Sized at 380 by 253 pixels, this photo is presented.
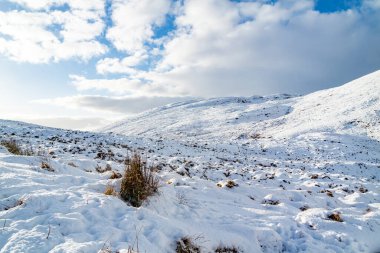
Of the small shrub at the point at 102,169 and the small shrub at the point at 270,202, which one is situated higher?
the small shrub at the point at 102,169

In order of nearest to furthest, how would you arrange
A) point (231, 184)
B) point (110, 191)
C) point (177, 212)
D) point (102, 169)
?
point (110, 191) → point (177, 212) → point (102, 169) → point (231, 184)

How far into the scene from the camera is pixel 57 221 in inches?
183

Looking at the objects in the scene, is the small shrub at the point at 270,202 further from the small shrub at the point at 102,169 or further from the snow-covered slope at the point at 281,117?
the snow-covered slope at the point at 281,117

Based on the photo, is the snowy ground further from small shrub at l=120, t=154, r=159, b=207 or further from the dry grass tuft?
small shrub at l=120, t=154, r=159, b=207

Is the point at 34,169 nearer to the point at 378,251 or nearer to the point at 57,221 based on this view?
the point at 57,221

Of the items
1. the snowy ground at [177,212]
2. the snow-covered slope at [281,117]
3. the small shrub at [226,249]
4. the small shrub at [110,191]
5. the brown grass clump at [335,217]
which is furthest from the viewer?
the snow-covered slope at [281,117]

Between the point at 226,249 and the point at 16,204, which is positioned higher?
the point at 16,204

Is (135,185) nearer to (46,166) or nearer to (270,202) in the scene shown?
(46,166)

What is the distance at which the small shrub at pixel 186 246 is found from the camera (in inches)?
197

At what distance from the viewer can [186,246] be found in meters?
5.08

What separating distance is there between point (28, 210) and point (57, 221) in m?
0.59

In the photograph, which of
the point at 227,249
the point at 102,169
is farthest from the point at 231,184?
the point at 227,249

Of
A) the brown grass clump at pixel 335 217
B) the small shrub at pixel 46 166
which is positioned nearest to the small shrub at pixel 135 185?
the small shrub at pixel 46 166

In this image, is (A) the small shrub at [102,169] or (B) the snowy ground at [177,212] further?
(A) the small shrub at [102,169]
